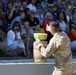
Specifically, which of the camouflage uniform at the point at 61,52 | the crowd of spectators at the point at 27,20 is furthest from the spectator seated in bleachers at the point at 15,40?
the camouflage uniform at the point at 61,52

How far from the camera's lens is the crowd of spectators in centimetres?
975

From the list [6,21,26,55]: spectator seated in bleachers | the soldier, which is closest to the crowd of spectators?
[6,21,26,55]: spectator seated in bleachers

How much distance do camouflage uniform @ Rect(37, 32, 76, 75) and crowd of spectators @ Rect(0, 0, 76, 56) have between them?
3103 millimetres

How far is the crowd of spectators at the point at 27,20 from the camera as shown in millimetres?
9750

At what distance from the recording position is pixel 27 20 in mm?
10719

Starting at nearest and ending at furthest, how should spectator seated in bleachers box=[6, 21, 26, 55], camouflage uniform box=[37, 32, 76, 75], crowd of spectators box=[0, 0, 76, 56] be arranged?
1. camouflage uniform box=[37, 32, 76, 75]
2. spectator seated in bleachers box=[6, 21, 26, 55]
3. crowd of spectators box=[0, 0, 76, 56]

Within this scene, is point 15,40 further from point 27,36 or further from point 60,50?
point 60,50

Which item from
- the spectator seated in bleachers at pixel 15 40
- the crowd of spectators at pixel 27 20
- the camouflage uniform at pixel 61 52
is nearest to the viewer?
the camouflage uniform at pixel 61 52

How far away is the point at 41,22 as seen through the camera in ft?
36.1

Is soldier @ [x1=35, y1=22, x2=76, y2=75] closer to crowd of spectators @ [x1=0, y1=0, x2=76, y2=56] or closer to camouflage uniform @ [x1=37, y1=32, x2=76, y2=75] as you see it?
camouflage uniform @ [x1=37, y1=32, x2=76, y2=75]

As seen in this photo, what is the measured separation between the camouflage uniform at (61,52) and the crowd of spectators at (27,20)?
122 inches

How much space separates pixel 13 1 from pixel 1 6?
30.0 inches

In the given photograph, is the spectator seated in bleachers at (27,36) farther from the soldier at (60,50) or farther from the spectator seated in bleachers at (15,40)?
the soldier at (60,50)

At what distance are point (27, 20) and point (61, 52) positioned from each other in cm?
482
